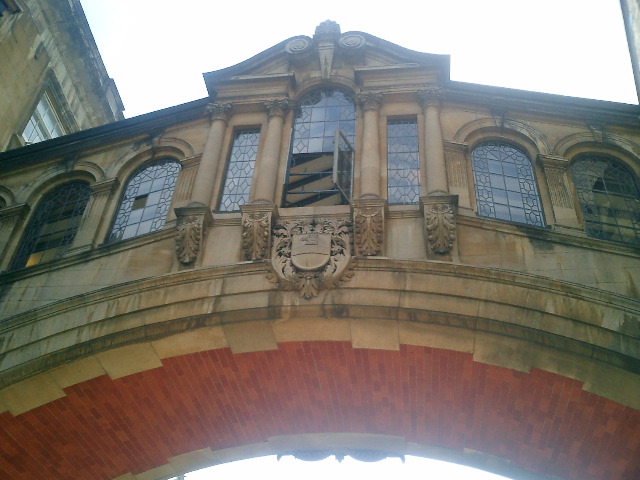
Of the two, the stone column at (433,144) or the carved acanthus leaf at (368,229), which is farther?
the stone column at (433,144)

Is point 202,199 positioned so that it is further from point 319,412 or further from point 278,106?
point 319,412

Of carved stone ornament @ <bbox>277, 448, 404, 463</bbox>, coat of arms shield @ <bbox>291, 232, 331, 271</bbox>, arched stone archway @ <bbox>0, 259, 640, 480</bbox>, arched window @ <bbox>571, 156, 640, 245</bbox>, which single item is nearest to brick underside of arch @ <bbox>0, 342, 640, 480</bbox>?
arched stone archway @ <bbox>0, 259, 640, 480</bbox>

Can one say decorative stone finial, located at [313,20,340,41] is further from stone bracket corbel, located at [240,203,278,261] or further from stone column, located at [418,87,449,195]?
stone bracket corbel, located at [240,203,278,261]

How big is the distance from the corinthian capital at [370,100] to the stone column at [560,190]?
2.40 meters

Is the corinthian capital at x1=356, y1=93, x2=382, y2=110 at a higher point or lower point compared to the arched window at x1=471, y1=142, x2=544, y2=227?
higher

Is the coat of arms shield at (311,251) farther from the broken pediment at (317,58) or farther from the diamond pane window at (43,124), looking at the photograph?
the diamond pane window at (43,124)

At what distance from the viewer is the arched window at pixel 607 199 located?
9.04 metres

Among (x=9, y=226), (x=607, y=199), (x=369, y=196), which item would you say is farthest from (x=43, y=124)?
(x=607, y=199)

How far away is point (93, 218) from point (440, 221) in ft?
16.7

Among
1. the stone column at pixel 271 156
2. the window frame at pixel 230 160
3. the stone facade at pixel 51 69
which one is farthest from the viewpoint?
the stone facade at pixel 51 69

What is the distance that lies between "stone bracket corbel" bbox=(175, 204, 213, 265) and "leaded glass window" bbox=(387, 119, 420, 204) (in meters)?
2.44

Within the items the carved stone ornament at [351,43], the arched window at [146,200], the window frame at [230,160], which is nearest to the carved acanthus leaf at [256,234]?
the window frame at [230,160]

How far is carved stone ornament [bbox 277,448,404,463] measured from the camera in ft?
31.4

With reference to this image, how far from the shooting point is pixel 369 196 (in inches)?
352
